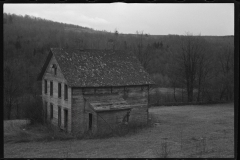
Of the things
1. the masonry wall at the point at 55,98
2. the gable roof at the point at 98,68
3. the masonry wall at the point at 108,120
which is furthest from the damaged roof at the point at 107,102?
the masonry wall at the point at 55,98

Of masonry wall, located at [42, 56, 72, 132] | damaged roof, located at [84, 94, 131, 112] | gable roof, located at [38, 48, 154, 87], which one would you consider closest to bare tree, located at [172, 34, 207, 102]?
gable roof, located at [38, 48, 154, 87]

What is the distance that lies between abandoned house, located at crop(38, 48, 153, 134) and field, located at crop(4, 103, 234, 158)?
2.49m

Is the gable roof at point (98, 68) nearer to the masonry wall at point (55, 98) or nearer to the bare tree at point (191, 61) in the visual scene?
the masonry wall at point (55, 98)

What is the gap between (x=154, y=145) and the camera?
17.8 meters

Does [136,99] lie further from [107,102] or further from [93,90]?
[93,90]

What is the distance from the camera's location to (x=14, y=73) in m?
41.4

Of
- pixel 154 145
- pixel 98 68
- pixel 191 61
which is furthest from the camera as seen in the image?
pixel 191 61

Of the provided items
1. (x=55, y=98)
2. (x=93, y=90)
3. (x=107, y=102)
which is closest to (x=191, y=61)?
(x=107, y=102)

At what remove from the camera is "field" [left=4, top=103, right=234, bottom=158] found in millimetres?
15086

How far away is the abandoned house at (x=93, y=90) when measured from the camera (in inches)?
906

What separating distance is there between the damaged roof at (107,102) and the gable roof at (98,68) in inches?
43.6

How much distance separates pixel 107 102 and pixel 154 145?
7.37 metres

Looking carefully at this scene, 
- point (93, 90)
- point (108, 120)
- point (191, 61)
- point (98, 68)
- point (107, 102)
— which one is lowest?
point (108, 120)

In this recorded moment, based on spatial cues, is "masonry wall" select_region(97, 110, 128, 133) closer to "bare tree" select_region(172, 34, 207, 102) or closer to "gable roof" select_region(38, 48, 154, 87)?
"gable roof" select_region(38, 48, 154, 87)
